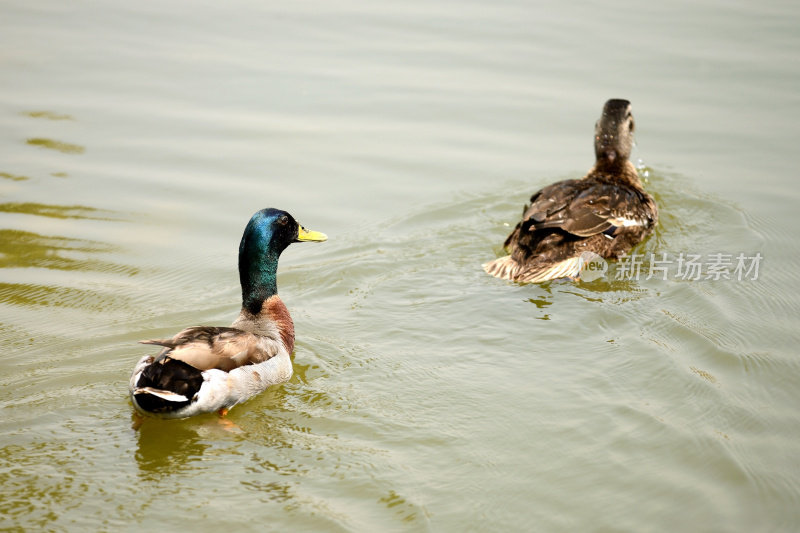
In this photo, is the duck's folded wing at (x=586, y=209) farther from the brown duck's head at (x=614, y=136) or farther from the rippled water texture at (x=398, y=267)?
the brown duck's head at (x=614, y=136)

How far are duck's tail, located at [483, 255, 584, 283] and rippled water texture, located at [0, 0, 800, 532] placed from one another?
101mm

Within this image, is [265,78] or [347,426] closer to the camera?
[347,426]

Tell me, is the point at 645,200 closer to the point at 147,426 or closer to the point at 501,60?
the point at 501,60

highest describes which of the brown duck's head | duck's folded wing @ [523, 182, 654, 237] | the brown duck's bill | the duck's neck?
the brown duck's head

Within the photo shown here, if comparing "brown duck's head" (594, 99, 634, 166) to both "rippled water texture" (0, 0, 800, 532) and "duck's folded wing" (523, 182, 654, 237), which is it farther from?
"duck's folded wing" (523, 182, 654, 237)

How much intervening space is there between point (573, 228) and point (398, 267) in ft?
5.57

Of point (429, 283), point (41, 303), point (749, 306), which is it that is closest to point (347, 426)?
point (429, 283)

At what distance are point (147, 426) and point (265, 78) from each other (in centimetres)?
739

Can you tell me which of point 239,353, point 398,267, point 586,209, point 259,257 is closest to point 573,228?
point 586,209

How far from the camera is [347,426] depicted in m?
6.12

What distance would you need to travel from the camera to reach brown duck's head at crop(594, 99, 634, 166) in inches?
397

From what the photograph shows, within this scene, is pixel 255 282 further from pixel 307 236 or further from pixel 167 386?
pixel 167 386

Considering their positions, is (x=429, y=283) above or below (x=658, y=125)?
below

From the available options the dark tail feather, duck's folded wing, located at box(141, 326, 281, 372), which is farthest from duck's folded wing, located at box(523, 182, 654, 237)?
the dark tail feather
